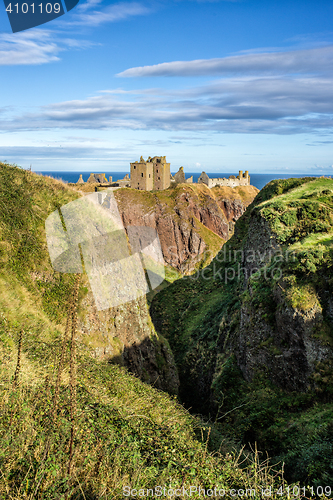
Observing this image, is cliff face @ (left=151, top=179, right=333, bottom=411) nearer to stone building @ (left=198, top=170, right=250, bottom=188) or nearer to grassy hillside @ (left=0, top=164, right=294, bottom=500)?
grassy hillside @ (left=0, top=164, right=294, bottom=500)

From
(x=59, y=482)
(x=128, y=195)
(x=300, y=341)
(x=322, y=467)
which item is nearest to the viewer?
(x=59, y=482)

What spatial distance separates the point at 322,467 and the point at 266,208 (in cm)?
1521

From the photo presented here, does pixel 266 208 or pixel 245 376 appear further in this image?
pixel 266 208

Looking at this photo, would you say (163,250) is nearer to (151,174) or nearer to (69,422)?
(151,174)

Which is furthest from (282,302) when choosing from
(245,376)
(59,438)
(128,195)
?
(128,195)

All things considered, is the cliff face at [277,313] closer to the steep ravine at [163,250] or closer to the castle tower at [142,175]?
the steep ravine at [163,250]

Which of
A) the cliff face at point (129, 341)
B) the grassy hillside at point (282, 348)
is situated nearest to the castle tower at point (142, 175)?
the grassy hillside at point (282, 348)

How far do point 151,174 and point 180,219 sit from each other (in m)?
12.7

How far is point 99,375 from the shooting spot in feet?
35.0

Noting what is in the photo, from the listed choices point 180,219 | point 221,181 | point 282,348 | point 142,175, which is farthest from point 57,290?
point 221,181

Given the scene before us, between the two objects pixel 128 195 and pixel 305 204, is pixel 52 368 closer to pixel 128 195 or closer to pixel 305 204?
pixel 305 204

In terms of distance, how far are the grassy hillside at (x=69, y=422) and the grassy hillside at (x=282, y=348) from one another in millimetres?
2649

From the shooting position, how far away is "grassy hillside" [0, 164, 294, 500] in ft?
17.6

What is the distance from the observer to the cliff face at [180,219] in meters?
56.5
